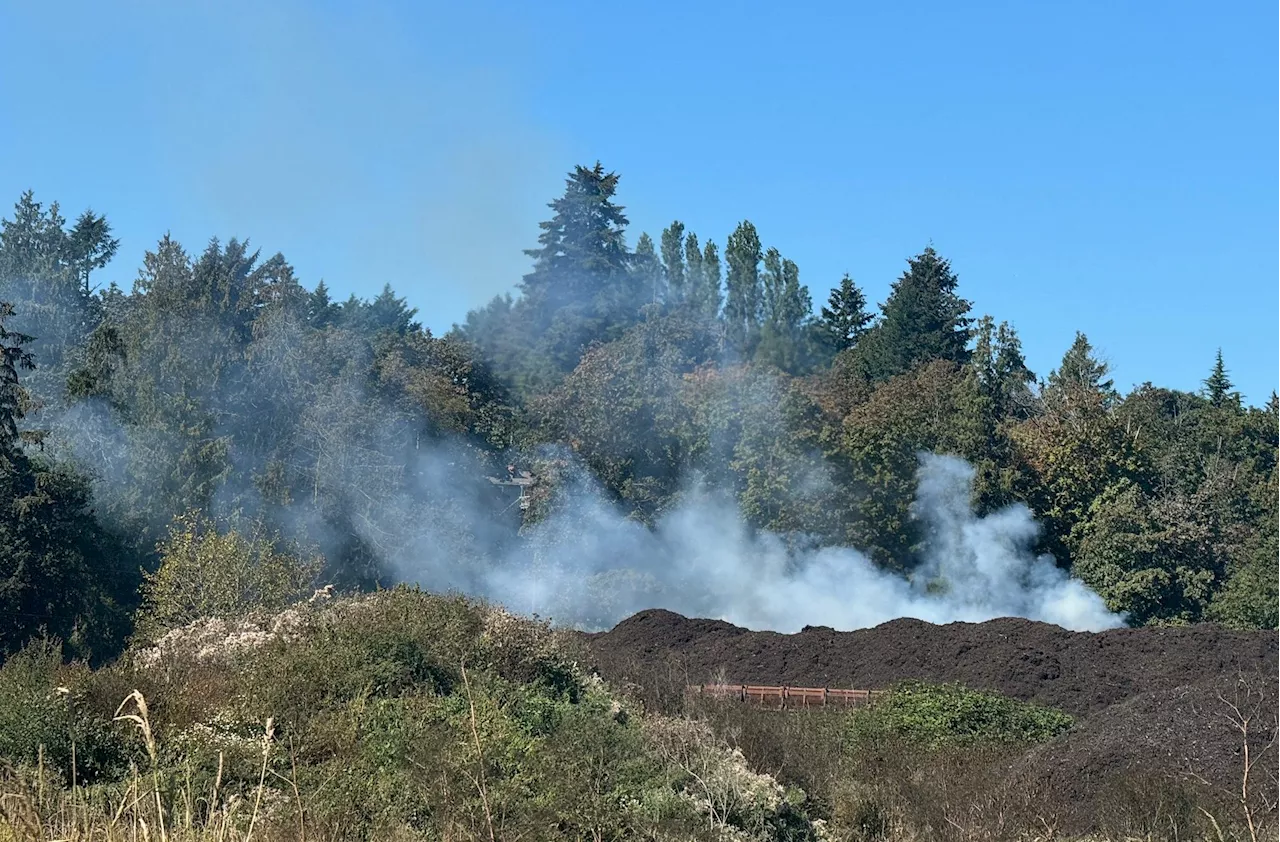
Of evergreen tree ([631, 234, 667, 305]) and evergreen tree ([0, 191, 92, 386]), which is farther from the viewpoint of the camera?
evergreen tree ([631, 234, 667, 305])

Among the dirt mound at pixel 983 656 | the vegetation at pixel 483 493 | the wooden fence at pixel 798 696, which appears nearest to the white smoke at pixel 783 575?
the vegetation at pixel 483 493

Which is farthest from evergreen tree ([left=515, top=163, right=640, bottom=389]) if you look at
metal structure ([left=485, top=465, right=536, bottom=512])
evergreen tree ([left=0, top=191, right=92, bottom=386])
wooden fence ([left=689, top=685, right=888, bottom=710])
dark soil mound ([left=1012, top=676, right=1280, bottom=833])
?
dark soil mound ([left=1012, top=676, right=1280, bottom=833])

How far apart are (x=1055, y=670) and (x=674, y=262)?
5109 cm

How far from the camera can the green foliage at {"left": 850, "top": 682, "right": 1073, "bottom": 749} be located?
78.0 feet

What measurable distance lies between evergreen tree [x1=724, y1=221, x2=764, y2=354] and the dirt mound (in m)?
37.0

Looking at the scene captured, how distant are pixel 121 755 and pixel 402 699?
311cm

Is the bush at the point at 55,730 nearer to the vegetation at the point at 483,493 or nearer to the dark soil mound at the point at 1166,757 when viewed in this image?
the vegetation at the point at 483,493

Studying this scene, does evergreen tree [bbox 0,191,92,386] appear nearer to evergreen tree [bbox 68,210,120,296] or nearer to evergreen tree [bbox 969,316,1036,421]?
evergreen tree [bbox 68,210,120,296]

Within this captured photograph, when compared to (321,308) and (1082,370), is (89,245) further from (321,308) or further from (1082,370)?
(1082,370)

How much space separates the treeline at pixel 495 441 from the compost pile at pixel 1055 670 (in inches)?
544

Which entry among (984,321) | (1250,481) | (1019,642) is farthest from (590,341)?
(1019,642)

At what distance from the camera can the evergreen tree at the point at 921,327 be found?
7012 cm

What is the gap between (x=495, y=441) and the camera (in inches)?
2265

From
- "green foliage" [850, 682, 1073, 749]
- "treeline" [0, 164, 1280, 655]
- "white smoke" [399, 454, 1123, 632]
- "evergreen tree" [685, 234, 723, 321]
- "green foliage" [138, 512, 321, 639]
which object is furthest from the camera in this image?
"evergreen tree" [685, 234, 723, 321]
